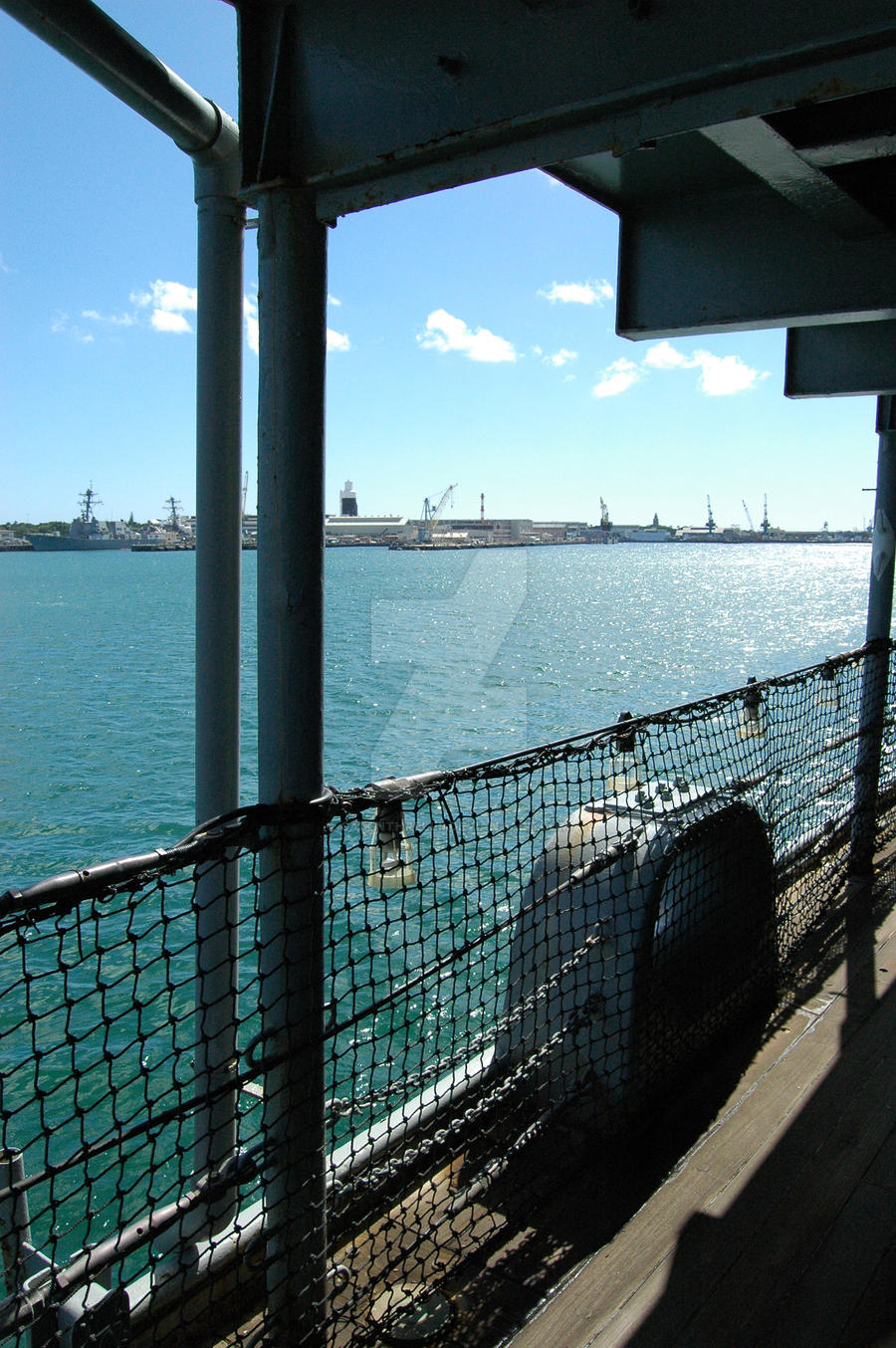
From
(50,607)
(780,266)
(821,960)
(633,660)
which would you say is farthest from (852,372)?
(50,607)

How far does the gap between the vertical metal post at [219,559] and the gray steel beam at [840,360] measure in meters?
3.10

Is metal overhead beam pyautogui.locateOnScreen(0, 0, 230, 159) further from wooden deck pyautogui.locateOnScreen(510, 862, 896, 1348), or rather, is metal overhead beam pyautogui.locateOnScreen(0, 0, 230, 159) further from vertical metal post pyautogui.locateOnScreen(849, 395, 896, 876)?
vertical metal post pyautogui.locateOnScreen(849, 395, 896, 876)

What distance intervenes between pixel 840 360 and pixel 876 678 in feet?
5.52

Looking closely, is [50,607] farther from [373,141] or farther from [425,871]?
[373,141]

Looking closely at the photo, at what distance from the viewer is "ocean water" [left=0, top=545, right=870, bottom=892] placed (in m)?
16.6

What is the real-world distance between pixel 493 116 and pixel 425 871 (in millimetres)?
7786

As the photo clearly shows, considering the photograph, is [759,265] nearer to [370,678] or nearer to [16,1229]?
[16,1229]

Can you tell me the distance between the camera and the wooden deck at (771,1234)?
2.29 meters

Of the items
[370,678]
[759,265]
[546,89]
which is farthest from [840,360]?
[370,678]

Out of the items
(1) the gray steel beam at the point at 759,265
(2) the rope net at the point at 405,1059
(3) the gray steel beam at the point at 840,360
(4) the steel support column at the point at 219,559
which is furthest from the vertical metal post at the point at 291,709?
(3) the gray steel beam at the point at 840,360

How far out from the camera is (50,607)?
64.9 m

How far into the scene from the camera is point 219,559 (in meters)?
2.62

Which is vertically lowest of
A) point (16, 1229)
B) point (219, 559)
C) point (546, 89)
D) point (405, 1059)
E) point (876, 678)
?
point (405, 1059)

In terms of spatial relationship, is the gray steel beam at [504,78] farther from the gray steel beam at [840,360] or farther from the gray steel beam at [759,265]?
the gray steel beam at [840,360]
